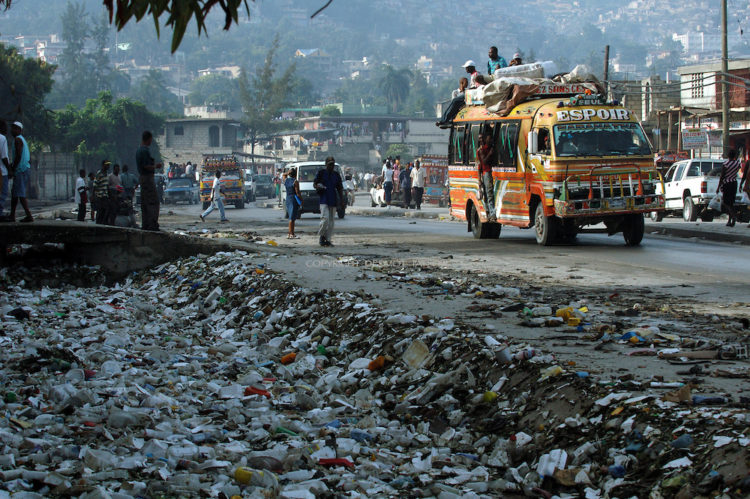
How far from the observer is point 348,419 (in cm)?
627

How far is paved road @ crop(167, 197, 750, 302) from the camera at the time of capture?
10828 millimetres

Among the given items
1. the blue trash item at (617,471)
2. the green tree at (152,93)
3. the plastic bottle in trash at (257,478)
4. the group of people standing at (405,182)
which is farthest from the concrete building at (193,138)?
the blue trash item at (617,471)

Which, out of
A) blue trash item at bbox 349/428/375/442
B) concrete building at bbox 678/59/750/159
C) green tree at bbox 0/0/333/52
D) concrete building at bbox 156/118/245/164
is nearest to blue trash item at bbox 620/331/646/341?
blue trash item at bbox 349/428/375/442

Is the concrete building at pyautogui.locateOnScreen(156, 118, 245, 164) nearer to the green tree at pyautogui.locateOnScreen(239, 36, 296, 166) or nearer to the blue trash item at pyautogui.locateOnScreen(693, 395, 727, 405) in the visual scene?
the green tree at pyautogui.locateOnScreen(239, 36, 296, 166)

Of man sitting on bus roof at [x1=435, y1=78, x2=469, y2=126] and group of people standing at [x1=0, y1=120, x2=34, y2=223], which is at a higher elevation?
man sitting on bus roof at [x1=435, y1=78, x2=469, y2=126]

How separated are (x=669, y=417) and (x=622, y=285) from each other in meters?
5.97

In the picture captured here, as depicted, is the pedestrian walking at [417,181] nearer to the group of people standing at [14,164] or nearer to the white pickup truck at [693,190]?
the white pickup truck at [693,190]

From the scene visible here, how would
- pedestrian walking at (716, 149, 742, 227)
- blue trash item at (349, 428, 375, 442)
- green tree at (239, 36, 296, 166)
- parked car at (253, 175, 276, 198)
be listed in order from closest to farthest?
1. blue trash item at (349, 428, 375, 442)
2. pedestrian walking at (716, 149, 742, 227)
3. parked car at (253, 175, 276, 198)
4. green tree at (239, 36, 296, 166)

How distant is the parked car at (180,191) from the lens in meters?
47.1

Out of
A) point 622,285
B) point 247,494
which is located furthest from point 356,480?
point 622,285

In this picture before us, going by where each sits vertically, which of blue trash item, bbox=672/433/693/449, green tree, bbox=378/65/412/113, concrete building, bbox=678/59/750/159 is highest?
green tree, bbox=378/65/412/113

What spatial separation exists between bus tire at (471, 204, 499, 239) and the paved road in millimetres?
269

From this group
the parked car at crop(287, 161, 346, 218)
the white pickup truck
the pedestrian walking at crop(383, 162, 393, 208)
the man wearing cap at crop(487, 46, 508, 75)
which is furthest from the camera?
the pedestrian walking at crop(383, 162, 393, 208)

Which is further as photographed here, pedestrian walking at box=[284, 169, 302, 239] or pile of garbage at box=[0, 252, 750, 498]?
pedestrian walking at box=[284, 169, 302, 239]
